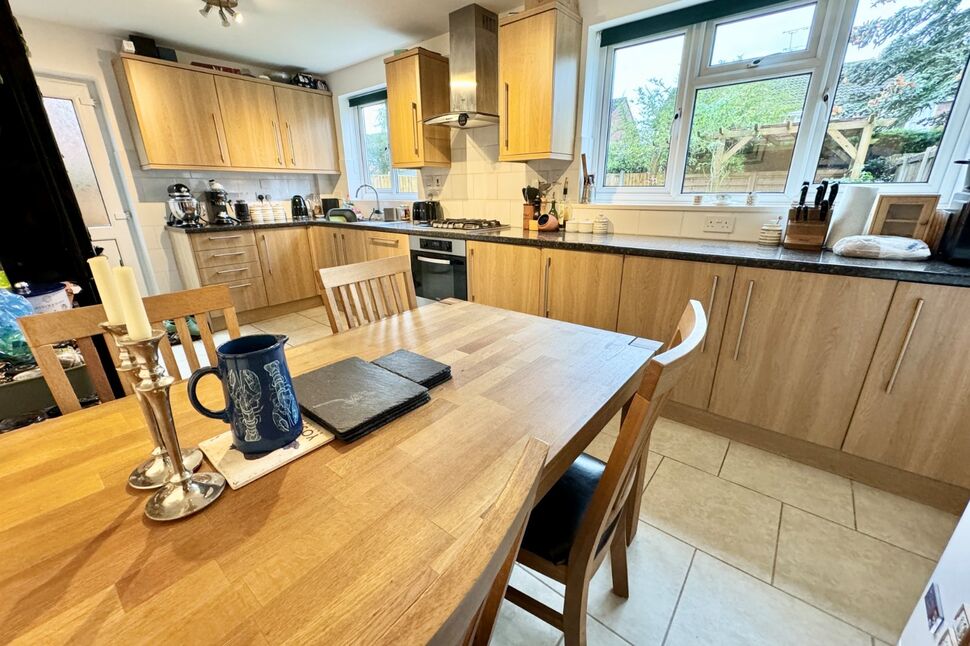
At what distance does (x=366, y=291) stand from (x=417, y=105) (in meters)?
2.43

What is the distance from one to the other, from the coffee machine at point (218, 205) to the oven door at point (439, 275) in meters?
1.96

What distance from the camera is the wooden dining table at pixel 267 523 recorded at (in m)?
0.41

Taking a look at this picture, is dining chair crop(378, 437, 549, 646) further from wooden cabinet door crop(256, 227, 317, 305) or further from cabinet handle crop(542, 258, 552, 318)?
wooden cabinet door crop(256, 227, 317, 305)

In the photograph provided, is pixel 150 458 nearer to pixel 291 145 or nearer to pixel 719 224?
pixel 719 224

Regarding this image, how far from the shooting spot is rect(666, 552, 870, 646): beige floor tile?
42.6 inches

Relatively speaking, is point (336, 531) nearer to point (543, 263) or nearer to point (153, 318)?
point (153, 318)

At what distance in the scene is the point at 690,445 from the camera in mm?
1894

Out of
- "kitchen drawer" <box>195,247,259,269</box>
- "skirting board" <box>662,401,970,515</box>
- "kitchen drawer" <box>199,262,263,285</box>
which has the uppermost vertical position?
"kitchen drawer" <box>195,247,259,269</box>

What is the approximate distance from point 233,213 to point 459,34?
2753mm

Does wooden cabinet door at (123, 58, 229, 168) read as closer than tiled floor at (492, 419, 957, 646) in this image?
No

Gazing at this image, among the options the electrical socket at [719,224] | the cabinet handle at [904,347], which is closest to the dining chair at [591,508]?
the cabinet handle at [904,347]

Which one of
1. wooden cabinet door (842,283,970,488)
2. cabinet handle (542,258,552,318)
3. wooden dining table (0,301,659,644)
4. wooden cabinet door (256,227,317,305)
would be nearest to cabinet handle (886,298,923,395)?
wooden cabinet door (842,283,970,488)

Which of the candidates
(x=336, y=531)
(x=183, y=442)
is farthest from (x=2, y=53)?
(x=336, y=531)

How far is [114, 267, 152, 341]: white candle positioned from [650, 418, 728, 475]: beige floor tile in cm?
182
